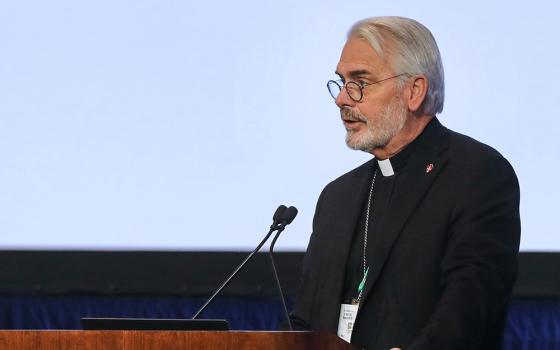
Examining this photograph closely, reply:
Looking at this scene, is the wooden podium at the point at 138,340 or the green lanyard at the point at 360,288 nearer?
the wooden podium at the point at 138,340

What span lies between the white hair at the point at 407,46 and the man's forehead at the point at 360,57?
2 cm

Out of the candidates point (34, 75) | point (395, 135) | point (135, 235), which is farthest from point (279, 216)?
point (34, 75)

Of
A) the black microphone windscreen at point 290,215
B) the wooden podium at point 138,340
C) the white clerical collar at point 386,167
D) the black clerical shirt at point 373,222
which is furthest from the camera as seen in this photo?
the white clerical collar at point 386,167

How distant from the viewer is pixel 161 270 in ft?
15.1

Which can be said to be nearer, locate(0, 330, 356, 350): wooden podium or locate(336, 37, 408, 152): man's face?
locate(0, 330, 356, 350): wooden podium

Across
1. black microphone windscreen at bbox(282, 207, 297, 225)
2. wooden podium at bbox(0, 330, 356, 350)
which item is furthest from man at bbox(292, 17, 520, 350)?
wooden podium at bbox(0, 330, 356, 350)

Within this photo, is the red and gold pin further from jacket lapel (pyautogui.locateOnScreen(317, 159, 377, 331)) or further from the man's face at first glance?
jacket lapel (pyautogui.locateOnScreen(317, 159, 377, 331))

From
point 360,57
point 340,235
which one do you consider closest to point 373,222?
point 340,235

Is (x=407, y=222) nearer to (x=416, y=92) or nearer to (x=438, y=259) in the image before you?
(x=438, y=259)

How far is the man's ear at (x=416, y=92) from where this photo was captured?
330cm

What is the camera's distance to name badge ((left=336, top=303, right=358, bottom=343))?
319cm

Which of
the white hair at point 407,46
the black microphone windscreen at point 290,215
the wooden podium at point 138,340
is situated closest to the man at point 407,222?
the white hair at point 407,46

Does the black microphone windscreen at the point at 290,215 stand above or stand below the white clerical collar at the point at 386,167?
below

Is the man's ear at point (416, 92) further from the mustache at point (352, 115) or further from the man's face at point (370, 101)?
the mustache at point (352, 115)
